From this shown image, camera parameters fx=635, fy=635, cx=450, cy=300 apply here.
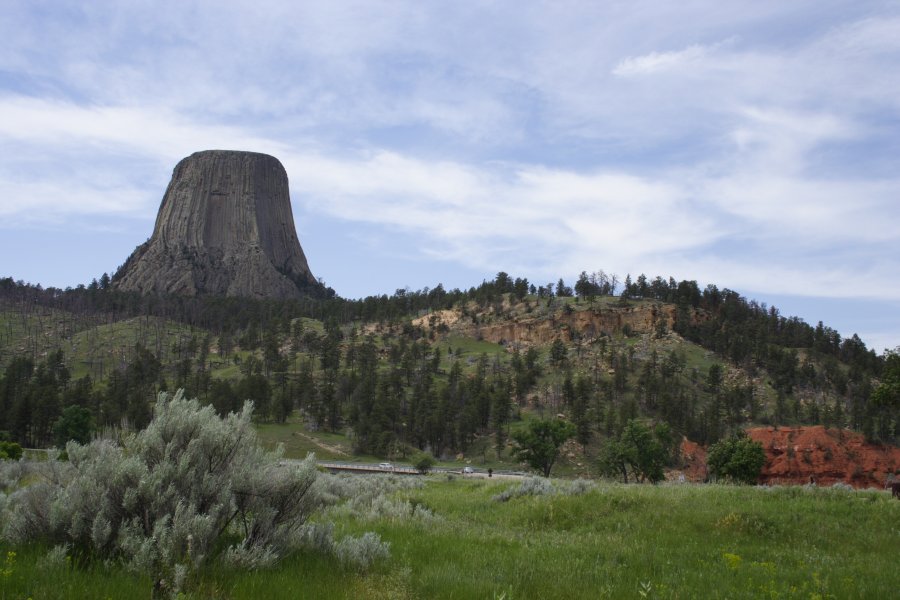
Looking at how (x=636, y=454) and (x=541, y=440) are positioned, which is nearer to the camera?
(x=636, y=454)

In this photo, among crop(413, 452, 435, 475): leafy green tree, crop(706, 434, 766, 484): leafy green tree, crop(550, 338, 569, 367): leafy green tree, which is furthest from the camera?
crop(550, 338, 569, 367): leafy green tree

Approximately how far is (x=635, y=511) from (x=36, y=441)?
86.9m

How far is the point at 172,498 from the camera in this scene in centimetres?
732

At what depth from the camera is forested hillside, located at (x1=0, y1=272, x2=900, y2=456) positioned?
95.2 m

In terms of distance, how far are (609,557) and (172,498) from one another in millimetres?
6403

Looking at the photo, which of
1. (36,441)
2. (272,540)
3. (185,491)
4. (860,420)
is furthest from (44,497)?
(860,420)

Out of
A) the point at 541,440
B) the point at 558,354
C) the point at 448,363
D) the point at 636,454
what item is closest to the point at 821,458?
the point at 636,454

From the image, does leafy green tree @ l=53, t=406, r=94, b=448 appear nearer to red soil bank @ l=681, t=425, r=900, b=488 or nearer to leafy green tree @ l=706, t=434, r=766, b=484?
leafy green tree @ l=706, t=434, r=766, b=484

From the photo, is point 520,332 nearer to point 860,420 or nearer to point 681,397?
point 681,397

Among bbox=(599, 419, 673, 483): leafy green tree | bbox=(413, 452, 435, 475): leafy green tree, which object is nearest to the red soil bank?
bbox=(599, 419, 673, 483): leafy green tree

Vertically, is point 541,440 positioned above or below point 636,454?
above

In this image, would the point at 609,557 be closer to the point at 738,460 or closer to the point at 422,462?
the point at 422,462

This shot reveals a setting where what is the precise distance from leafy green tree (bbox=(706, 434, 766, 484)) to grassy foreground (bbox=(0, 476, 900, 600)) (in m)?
48.6

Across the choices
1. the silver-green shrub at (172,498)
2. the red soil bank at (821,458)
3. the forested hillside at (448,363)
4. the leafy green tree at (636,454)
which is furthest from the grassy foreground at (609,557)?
the red soil bank at (821,458)
